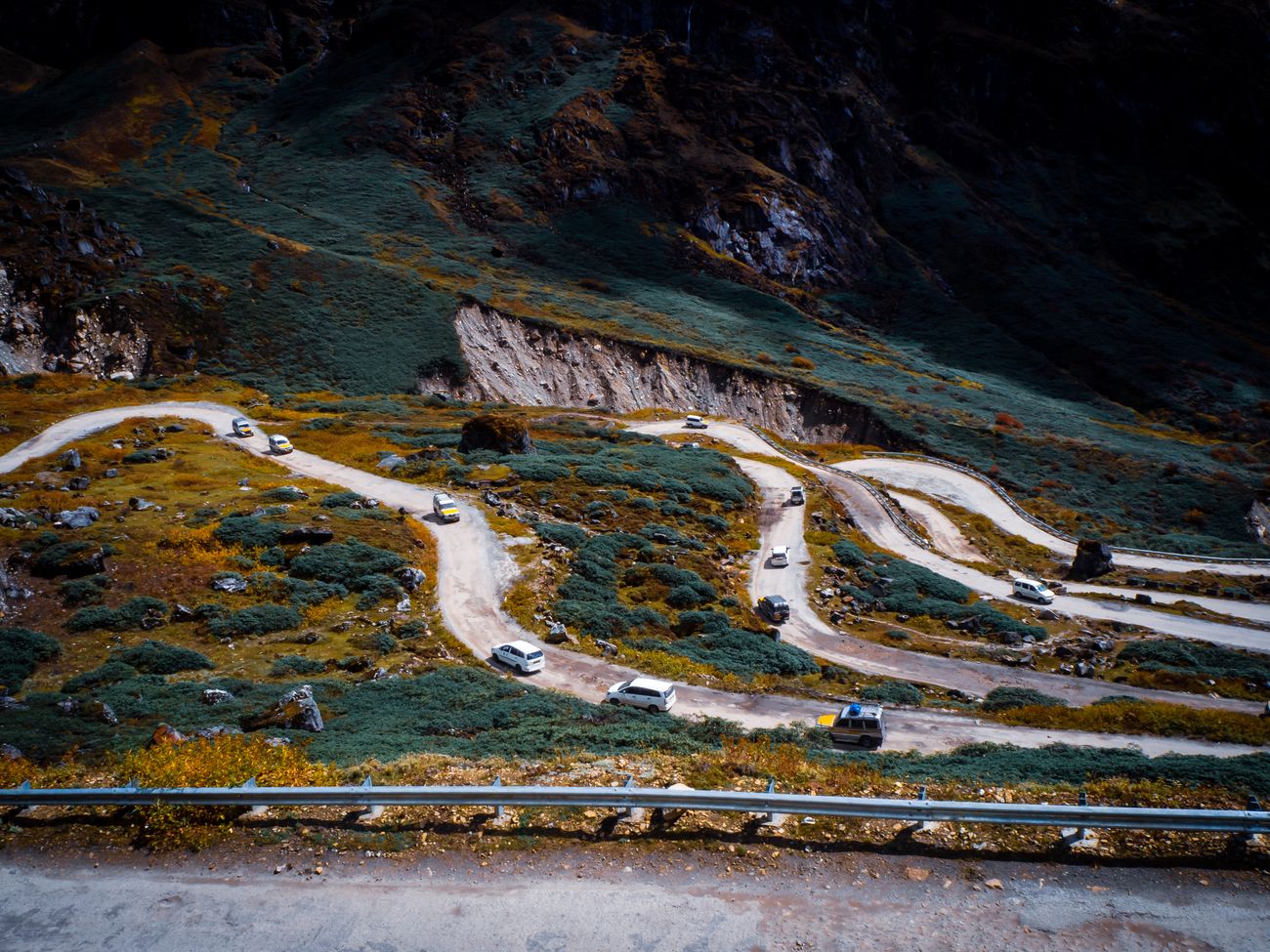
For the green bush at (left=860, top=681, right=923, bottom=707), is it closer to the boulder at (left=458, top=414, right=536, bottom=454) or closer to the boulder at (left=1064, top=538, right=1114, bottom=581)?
the boulder at (left=1064, top=538, right=1114, bottom=581)

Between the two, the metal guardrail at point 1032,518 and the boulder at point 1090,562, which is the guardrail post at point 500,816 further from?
the metal guardrail at point 1032,518

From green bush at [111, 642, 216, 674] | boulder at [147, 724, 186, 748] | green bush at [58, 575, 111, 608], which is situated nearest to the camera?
boulder at [147, 724, 186, 748]

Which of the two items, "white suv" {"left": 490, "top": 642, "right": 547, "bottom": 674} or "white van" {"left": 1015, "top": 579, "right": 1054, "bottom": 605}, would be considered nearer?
"white suv" {"left": 490, "top": 642, "right": 547, "bottom": 674}

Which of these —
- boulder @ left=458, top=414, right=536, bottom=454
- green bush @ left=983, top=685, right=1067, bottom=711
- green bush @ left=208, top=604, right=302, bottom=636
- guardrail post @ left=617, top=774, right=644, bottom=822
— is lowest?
green bush @ left=208, top=604, right=302, bottom=636

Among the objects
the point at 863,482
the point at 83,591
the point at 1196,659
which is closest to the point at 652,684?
the point at 83,591

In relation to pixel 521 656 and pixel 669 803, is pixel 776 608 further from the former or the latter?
pixel 669 803

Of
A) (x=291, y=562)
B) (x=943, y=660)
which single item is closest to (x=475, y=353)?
(x=291, y=562)

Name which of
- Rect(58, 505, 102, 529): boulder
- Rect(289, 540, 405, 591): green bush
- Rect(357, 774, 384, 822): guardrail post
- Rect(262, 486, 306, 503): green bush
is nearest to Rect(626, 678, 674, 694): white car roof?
Rect(357, 774, 384, 822): guardrail post
